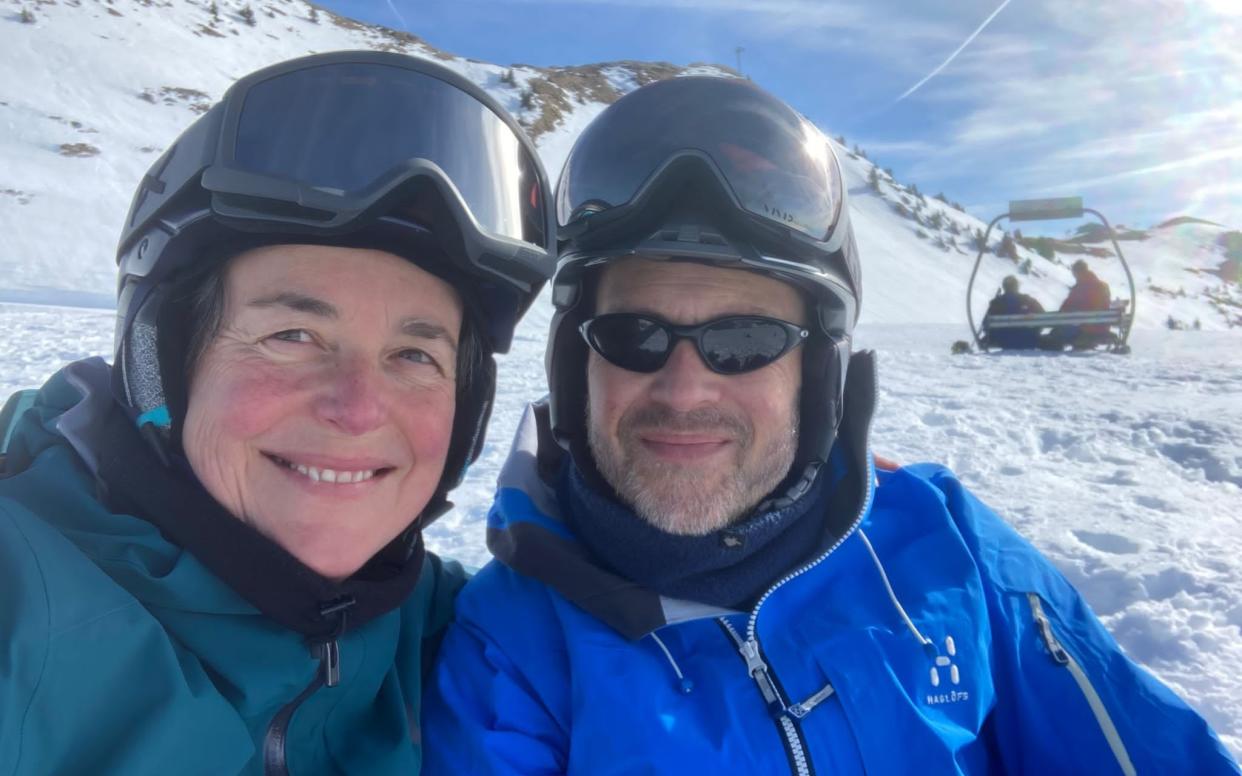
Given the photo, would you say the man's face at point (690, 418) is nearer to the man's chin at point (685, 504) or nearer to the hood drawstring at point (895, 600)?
the man's chin at point (685, 504)

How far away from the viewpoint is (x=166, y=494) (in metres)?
1.47

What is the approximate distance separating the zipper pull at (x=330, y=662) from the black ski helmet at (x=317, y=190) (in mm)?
526

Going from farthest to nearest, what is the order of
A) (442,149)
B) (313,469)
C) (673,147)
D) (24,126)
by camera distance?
1. (24,126)
2. (673,147)
3. (442,149)
4. (313,469)

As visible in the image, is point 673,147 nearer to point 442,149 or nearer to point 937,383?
point 442,149

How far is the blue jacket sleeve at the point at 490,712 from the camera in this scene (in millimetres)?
1625

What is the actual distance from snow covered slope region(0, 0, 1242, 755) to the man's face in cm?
173

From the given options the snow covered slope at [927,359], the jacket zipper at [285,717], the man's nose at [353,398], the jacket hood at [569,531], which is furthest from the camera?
the snow covered slope at [927,359]

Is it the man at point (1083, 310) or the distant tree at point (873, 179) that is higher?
the distant tree at point (873, 179)

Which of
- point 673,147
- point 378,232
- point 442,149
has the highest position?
point 673,147

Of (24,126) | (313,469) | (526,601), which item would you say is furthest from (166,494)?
(24,126)

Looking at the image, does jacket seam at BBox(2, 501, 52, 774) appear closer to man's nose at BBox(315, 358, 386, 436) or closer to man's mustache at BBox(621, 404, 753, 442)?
man's nose at BBox(315, 358, 386, 436)

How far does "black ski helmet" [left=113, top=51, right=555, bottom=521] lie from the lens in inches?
63.1

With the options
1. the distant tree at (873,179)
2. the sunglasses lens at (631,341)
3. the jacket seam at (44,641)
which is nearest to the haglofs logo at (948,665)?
the sunglasses lens at (631,341)

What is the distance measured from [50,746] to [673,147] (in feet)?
6.32
